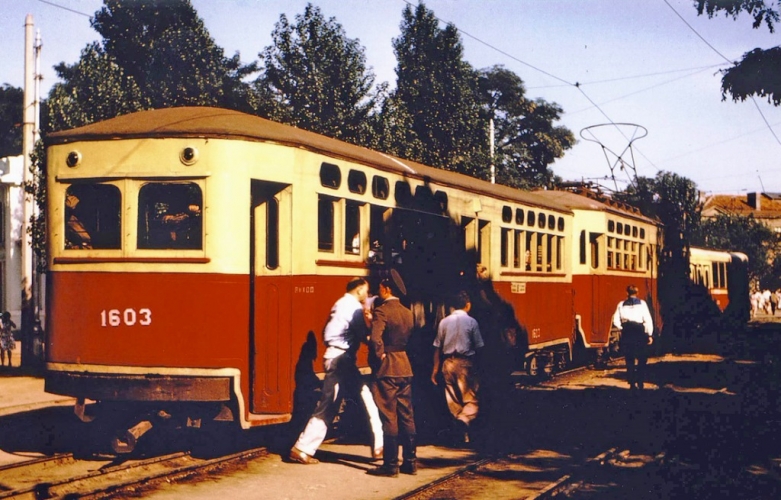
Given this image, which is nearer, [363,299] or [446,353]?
[363,299]

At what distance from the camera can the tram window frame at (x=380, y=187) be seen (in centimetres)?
1092

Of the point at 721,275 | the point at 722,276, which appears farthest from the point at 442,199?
the point at 722,276

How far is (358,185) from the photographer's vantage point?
1062 cm

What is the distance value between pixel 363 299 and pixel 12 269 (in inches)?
1007

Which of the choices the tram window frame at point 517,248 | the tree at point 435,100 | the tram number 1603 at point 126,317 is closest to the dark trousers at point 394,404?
the tram number 1603 at point 126,317

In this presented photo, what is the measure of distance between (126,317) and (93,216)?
1.06 m

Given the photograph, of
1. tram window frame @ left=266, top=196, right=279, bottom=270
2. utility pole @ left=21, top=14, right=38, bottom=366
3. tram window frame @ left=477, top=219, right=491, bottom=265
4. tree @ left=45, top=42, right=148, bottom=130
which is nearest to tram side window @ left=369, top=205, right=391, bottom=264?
tram window frame @ left=266, top=196, right=279, bottom=270

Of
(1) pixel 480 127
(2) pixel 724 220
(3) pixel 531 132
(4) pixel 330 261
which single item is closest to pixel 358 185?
(4) pixel 330 261

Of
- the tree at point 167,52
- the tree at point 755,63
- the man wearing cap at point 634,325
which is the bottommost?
the man wearing cap at point 634,325

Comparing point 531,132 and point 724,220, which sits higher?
point 531,132

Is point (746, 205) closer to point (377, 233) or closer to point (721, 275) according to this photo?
point (721, 275)

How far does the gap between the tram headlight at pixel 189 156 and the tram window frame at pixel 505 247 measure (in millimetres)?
6732

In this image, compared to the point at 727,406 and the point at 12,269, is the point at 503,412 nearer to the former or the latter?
the point at 727,406

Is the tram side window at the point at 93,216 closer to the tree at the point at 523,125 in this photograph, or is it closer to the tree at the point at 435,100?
the tree at the point at 435,100
